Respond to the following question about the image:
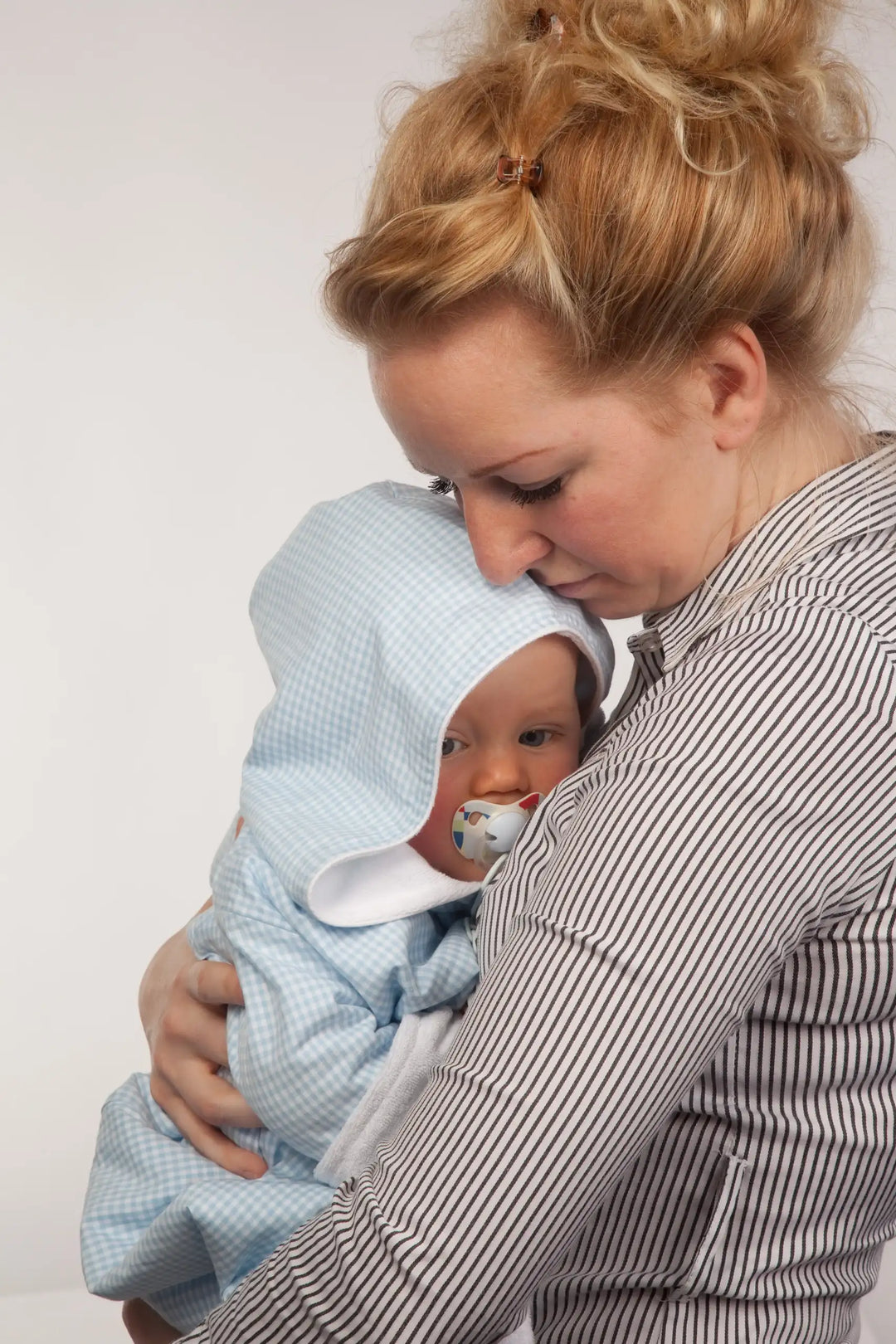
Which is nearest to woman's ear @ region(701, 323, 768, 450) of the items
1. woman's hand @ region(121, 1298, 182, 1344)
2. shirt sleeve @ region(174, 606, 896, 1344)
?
shirt sleeve @ region(174, 606, 896, 1344)

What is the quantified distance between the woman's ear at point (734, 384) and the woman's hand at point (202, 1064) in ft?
2.69

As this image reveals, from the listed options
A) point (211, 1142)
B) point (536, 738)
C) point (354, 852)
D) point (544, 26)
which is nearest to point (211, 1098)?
point (211, 1142)

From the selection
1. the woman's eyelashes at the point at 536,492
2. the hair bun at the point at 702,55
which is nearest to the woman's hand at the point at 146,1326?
the woman's eyelashes at the point at 536,492

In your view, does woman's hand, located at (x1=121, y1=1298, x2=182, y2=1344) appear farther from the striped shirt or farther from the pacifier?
the pacifier

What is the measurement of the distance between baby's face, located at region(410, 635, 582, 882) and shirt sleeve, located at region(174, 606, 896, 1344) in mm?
452

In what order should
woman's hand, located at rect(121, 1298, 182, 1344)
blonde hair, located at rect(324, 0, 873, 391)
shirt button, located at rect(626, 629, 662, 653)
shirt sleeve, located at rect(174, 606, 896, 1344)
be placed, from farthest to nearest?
woman's hand, located at rect(121, 1298, 182, 1344)
shirt button, located at rect(626, 629, 662, 653)
blonde hair, located at rect(324, 0, 873, 391)
shirt sleeve, located at rect(174, 606, 896, 1344)

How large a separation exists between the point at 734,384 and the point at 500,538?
283 mm

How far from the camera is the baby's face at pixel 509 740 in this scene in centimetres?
169

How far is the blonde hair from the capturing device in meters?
1.33

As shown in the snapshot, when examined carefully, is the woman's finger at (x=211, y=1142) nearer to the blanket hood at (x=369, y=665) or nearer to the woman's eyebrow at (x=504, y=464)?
the blanket hood at (x=369, y=665)

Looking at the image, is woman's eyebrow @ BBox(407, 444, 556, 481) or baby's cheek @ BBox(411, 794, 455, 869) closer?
woman's eyebrow @ BBox(407, 444, 556, 481)

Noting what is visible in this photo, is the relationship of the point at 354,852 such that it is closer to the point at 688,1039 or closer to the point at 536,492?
the point at 536,492

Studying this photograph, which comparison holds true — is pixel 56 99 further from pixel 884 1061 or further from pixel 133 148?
pixel 884 1061

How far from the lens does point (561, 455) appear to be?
4.61 ft
